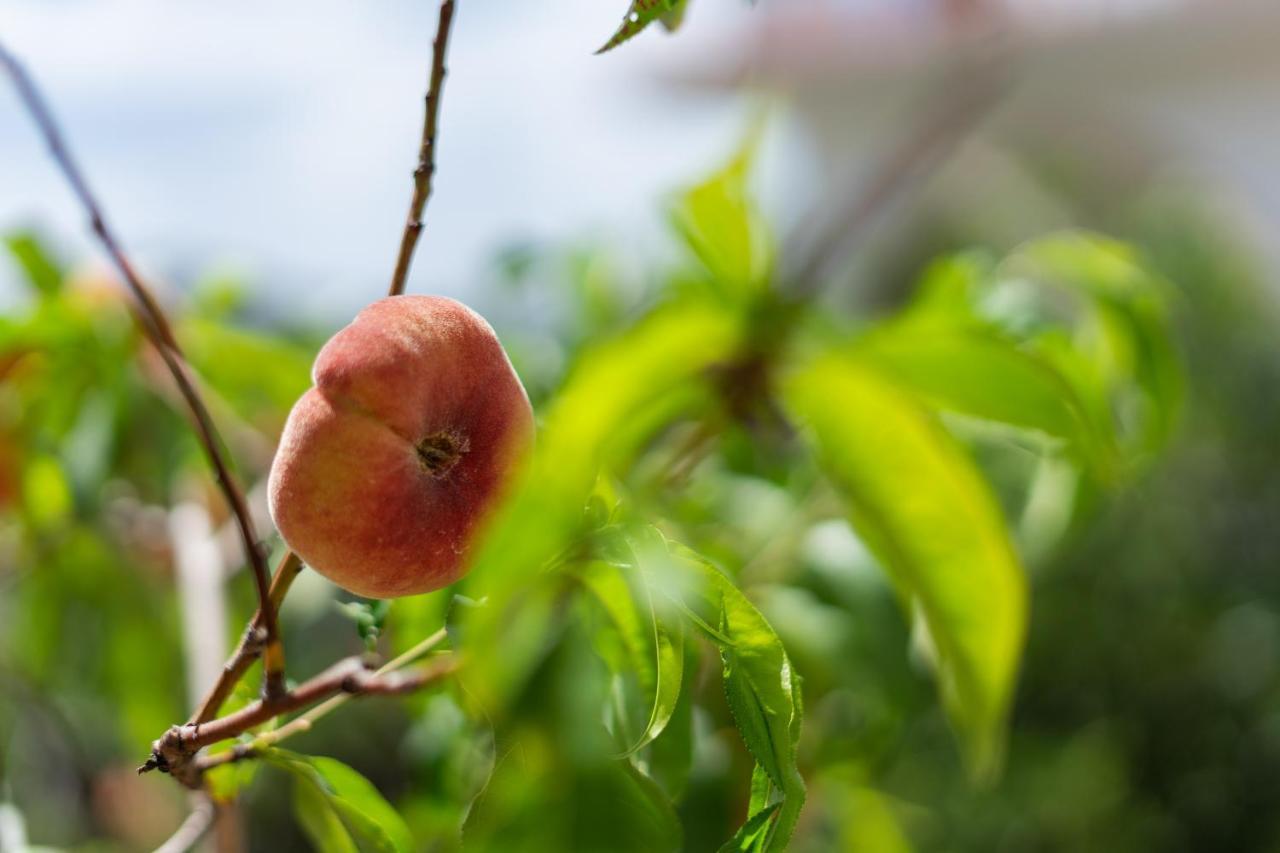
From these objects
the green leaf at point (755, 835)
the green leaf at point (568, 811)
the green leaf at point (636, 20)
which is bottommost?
the green leaf at point (755, 835)

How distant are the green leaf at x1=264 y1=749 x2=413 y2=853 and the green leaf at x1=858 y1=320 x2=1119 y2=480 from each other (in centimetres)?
19

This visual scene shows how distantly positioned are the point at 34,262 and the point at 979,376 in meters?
0.64

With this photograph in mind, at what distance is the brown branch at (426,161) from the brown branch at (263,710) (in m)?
0.11

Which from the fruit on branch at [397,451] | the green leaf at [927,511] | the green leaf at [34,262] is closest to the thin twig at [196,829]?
the fruit on branch at [397,451]

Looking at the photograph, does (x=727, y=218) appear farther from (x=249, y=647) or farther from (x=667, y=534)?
(x=249, y=647)

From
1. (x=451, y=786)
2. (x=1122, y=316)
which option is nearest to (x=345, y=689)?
(x=451, y=786)

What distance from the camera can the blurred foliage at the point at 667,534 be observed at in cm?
25

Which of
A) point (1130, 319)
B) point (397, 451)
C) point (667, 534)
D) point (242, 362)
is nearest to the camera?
point (397, 451)

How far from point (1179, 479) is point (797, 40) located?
2.58 m

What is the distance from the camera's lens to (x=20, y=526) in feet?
2.63

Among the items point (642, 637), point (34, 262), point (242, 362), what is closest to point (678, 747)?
point (642, 637)

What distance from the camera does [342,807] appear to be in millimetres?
331

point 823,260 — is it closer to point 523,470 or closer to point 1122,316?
point 523,470

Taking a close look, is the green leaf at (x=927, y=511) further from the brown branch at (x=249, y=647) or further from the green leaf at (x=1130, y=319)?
the green leaf at (x=1130, y=319)
